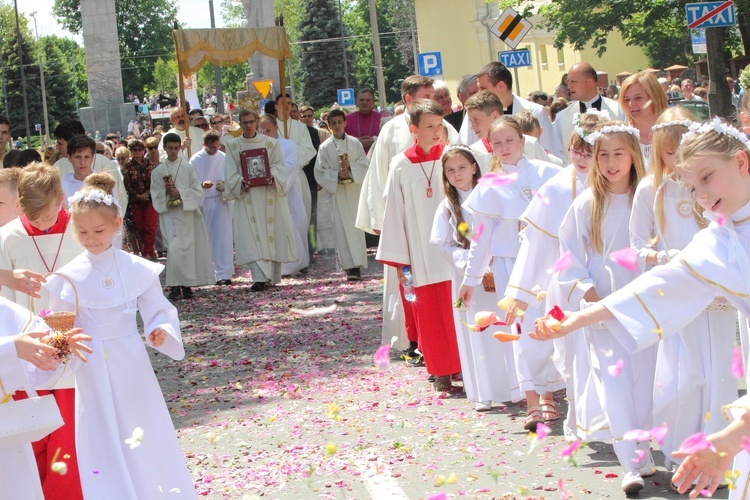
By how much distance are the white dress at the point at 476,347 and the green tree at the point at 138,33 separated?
107m

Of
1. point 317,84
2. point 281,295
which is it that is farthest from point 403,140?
point 317,84

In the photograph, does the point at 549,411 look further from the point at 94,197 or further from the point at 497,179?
the point at 94,197

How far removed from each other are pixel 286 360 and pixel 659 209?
5256 millimetres

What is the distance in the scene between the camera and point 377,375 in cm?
971

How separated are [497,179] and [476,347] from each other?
4.47 feet

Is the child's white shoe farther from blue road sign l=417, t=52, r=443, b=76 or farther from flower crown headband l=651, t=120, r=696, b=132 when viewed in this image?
blue road sign l=417, t=52, r=443, b=76

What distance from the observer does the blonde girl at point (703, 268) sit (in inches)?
165

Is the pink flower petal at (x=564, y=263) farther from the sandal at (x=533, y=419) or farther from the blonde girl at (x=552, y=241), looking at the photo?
the sandal at (x=533, y=419)

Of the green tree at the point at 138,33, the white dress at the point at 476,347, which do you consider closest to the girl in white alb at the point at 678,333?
the white dress at the point at 476,347

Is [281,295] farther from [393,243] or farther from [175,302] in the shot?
[393,243]

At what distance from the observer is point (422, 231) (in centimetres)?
924

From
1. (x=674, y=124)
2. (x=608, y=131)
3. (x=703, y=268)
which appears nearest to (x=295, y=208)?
(x=608, y=131)

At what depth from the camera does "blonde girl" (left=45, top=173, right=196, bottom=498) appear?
5.95 metres

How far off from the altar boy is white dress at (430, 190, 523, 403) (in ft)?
1.83
